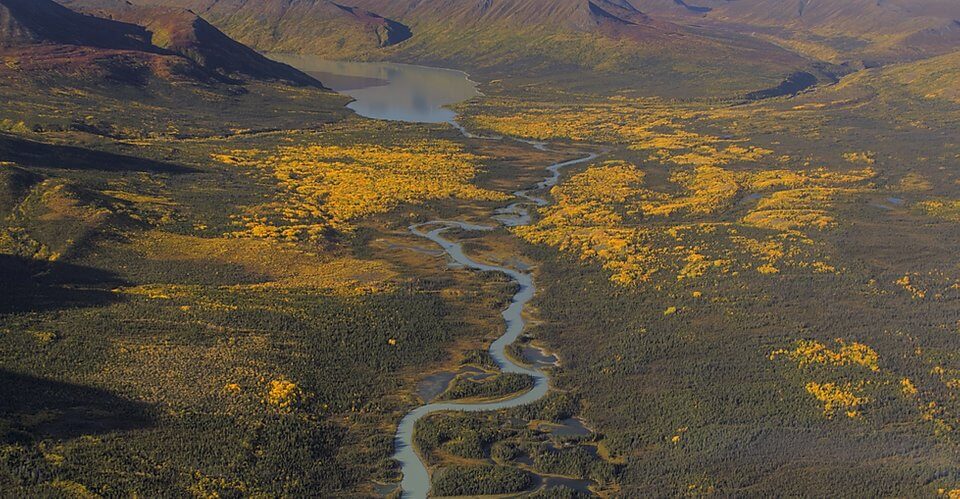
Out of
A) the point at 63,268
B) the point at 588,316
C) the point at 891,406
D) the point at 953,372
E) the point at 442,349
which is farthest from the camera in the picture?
the point at 63,268

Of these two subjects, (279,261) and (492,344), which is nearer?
(492,344)

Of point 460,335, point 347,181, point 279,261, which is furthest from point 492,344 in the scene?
point 347,181

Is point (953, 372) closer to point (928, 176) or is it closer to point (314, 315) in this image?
point (314, 315)

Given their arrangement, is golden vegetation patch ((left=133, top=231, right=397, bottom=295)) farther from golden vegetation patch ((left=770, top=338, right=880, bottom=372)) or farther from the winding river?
golden vegetation patch ((left=770, top=338, right=880, bottom=372))

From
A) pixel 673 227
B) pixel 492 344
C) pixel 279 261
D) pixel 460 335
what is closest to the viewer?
pixel 492 344

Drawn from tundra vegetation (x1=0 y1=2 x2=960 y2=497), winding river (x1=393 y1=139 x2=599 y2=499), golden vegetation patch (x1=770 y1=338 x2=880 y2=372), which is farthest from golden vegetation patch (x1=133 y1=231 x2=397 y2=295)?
golden vegetation patch (x1=770 y1=338 x2=880 y2=372)

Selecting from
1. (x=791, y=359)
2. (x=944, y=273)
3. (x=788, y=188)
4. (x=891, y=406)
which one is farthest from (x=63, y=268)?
(x=788, y=188)

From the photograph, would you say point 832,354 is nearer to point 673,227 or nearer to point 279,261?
point 673,227

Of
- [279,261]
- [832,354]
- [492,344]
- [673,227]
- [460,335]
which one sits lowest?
[492,344]

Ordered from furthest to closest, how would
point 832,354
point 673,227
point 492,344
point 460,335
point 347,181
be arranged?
point 347,181 → point 673,227 → point 460,335 → point 492,344 → point 832,354
